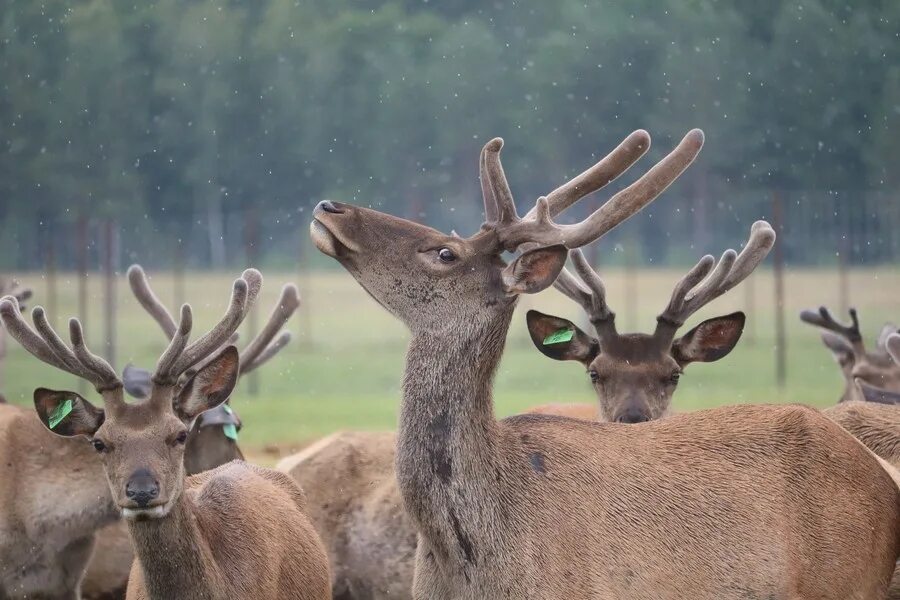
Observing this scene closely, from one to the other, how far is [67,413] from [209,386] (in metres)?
0.60

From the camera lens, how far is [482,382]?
5.54 m

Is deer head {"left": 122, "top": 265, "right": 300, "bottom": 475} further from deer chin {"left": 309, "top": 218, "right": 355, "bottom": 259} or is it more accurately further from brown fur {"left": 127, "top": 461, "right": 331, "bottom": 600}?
deer chin {"left": 309, "top": 218, "right": 355, "bottom": 259}

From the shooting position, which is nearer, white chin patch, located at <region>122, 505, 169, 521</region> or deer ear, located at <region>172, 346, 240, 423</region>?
white chin patch, located at <region>122, 505, 169, 521</region>

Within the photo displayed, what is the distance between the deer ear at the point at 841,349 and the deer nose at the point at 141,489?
21.1ft

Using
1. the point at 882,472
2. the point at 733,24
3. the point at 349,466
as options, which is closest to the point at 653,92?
the point at 733,24

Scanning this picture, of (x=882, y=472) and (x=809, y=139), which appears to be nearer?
(x=882, y=472)

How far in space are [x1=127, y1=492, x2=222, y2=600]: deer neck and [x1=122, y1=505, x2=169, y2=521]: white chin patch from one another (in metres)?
0.11

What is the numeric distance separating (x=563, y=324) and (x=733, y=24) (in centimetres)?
2957

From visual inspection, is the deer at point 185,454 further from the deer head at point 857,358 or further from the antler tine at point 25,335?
the deer head at point 857,358

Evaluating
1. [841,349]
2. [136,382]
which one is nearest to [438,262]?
[136,382]

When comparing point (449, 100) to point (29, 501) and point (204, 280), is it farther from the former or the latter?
point (29, 501)

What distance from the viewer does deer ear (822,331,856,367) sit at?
11.1 meters

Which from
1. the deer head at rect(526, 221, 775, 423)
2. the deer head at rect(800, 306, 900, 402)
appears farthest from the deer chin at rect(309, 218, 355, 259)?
the deer head at rect(800, 306, 900, 402)

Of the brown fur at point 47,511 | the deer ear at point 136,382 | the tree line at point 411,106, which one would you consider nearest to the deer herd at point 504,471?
the brown fur at point 47,511
